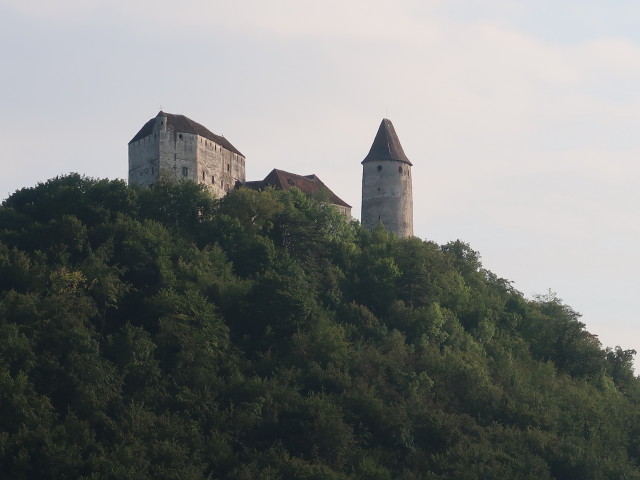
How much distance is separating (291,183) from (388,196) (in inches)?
261

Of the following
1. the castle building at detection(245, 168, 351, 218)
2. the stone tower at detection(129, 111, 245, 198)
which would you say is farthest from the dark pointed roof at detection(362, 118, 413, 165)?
the stone tower at detection(129, 111, 245, 198)

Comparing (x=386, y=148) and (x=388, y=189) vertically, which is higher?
(x=386, y=148)

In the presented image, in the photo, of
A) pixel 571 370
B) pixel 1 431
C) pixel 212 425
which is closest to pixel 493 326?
pixel 571 370

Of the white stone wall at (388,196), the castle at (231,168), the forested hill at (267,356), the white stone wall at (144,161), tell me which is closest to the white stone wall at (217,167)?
the castle at (231,168)

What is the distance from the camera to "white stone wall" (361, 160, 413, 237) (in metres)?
78.6

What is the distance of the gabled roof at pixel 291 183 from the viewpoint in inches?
3199

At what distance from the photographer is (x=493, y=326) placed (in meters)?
70.7

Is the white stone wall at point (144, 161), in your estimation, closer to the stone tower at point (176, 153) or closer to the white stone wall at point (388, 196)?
the stone tower at point (176, 153)

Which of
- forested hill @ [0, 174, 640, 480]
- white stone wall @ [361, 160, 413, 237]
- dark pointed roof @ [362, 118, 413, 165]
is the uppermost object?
dark pointed roof @ [362, 118, 413, 165]

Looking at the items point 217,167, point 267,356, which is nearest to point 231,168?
point 217,167

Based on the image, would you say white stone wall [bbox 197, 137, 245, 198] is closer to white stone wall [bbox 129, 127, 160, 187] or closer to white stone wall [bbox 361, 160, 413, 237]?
white stone wall [bbox 129, 127, 160, 187]

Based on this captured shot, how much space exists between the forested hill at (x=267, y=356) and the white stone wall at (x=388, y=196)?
4.13 m

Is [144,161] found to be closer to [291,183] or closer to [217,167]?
[217,167]

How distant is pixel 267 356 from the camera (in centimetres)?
5916
